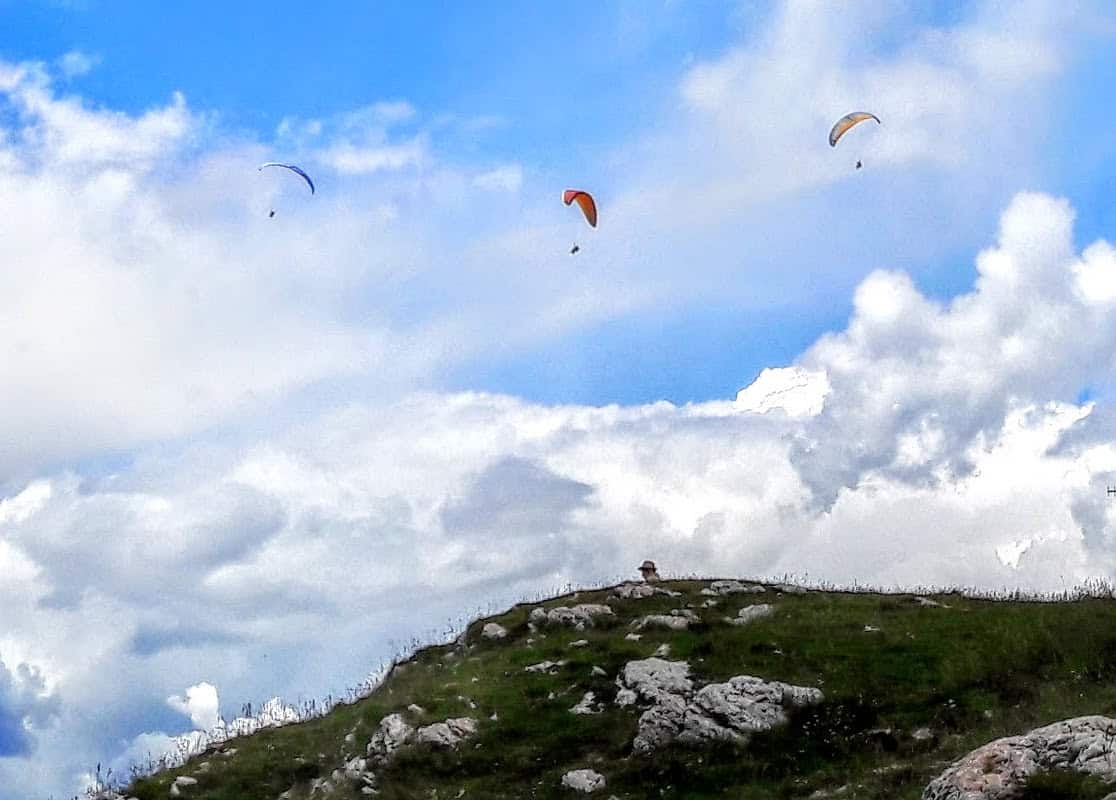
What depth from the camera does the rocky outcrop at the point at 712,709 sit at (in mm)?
38812

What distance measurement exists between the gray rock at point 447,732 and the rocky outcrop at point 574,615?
10.2 meters

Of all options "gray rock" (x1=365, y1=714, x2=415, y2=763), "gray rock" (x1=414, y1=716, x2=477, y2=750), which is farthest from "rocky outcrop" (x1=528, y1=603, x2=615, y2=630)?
"gray rock" (x1=365, y1=714, x2=415, y2=763)

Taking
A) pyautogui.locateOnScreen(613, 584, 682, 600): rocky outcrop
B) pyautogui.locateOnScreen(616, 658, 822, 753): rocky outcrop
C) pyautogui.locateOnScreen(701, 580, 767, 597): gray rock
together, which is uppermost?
pyautogui.locateOnScreen(613, 584, 682, 600): rocky outcrop

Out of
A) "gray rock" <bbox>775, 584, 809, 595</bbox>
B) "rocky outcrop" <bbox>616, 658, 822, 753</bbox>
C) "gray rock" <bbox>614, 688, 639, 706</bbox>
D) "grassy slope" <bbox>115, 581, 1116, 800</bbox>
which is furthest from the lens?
"gray rock" <bbox>775, 584, 809, 595</bbox>

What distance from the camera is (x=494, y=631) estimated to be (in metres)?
53.2

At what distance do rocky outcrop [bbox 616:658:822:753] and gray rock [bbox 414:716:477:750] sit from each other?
550cm

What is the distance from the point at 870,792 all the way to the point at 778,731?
8.19 metres

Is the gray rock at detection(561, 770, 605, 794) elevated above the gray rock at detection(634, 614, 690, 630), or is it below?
below

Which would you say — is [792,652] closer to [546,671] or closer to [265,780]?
[546,671]

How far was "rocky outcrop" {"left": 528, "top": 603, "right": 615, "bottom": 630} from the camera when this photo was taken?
51625 millimetres

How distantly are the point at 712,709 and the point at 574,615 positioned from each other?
43.3 feet

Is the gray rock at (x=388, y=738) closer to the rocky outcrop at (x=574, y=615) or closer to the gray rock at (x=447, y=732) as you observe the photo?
the gray rock at (x=447, y=732)

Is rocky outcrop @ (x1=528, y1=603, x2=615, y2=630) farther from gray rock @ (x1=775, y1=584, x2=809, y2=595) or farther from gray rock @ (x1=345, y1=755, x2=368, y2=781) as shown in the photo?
→ gray rock @ (x1=345, y1=755, x2=368, y2=781)

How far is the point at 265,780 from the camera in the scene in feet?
140
